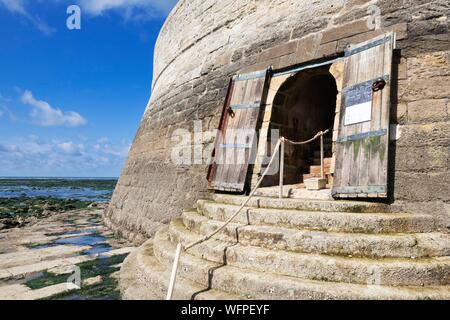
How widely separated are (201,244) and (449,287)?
244cm

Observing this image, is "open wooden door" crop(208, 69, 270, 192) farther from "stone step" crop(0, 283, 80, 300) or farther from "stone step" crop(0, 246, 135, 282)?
"stone step" crop(0, 246, 135, 282)

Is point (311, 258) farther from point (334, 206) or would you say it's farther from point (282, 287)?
point (334, 206)

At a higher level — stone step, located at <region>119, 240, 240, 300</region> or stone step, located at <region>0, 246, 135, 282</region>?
stone step, located at <region>119, 240, 240, 300</region>

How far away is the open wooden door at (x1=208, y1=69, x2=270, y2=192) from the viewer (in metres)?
5.20

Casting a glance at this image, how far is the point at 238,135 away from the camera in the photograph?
536cm

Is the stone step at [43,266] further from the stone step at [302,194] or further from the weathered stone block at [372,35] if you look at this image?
the weathered stone block at [372,35]

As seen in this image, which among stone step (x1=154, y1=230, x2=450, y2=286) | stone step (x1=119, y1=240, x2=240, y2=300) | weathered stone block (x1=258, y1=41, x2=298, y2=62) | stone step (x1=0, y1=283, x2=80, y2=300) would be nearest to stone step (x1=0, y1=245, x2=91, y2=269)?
stone step (x1=0, y1=283, x2=80, y2=300)

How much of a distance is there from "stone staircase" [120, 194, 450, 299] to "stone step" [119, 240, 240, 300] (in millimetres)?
11

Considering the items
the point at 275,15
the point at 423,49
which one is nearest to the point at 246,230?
the point at 423,49

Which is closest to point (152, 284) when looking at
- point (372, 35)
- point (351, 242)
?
point (351, 242)

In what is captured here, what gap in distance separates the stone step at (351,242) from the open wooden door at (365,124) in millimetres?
700

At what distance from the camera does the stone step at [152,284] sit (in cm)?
301

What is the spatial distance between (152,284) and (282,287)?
1.58 metres

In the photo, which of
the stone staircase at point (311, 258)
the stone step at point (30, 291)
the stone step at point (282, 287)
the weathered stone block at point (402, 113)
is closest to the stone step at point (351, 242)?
the stone staircase at point (311, 258)
